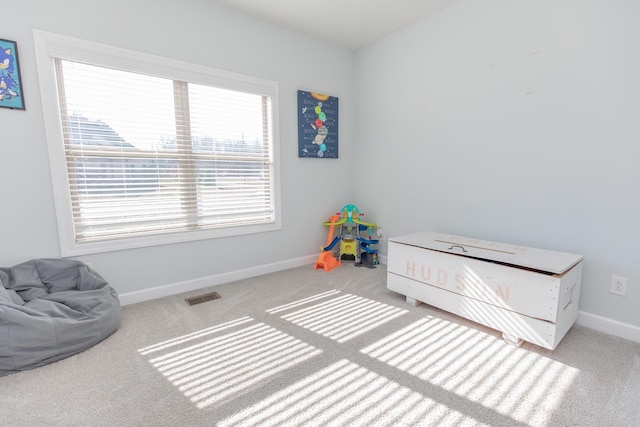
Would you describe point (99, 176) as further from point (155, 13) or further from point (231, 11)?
point (231, 11)

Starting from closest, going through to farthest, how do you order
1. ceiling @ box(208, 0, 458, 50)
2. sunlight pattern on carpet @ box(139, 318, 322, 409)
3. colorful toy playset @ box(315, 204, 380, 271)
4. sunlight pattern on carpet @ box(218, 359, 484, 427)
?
sunlight pattern on carpet @ box(218, 359, 484, 427) → sunlight pattern on carpet @ box(139, 318, 322, 409) → ceiling @ box(208, 0, 458, 50) → colorful toy playset @ box(315, 204, 380, 271)

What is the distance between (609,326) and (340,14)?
10.6 ft

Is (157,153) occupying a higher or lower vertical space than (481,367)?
higher

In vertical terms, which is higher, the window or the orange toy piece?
the window

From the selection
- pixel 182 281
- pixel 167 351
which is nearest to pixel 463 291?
pixel 167 351

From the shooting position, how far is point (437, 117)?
2783mm

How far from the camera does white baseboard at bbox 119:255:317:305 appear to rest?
94.6 inches

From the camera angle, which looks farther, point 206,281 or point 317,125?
point 317,125

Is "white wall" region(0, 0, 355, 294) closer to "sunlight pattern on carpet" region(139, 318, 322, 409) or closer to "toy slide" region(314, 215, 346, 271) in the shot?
"toy slide" region(314, 215, 346, 271)

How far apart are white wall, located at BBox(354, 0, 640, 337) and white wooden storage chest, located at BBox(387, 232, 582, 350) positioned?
0.93ft

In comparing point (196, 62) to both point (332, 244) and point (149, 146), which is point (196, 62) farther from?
point (332, 244)

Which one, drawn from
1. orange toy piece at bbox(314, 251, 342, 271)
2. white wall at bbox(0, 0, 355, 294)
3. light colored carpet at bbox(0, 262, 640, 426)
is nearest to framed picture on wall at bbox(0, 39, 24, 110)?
white wall at bbox(0, 0, 355, 294)

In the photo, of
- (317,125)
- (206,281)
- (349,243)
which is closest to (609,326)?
(349,243)

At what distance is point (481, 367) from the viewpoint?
1.59 metres
